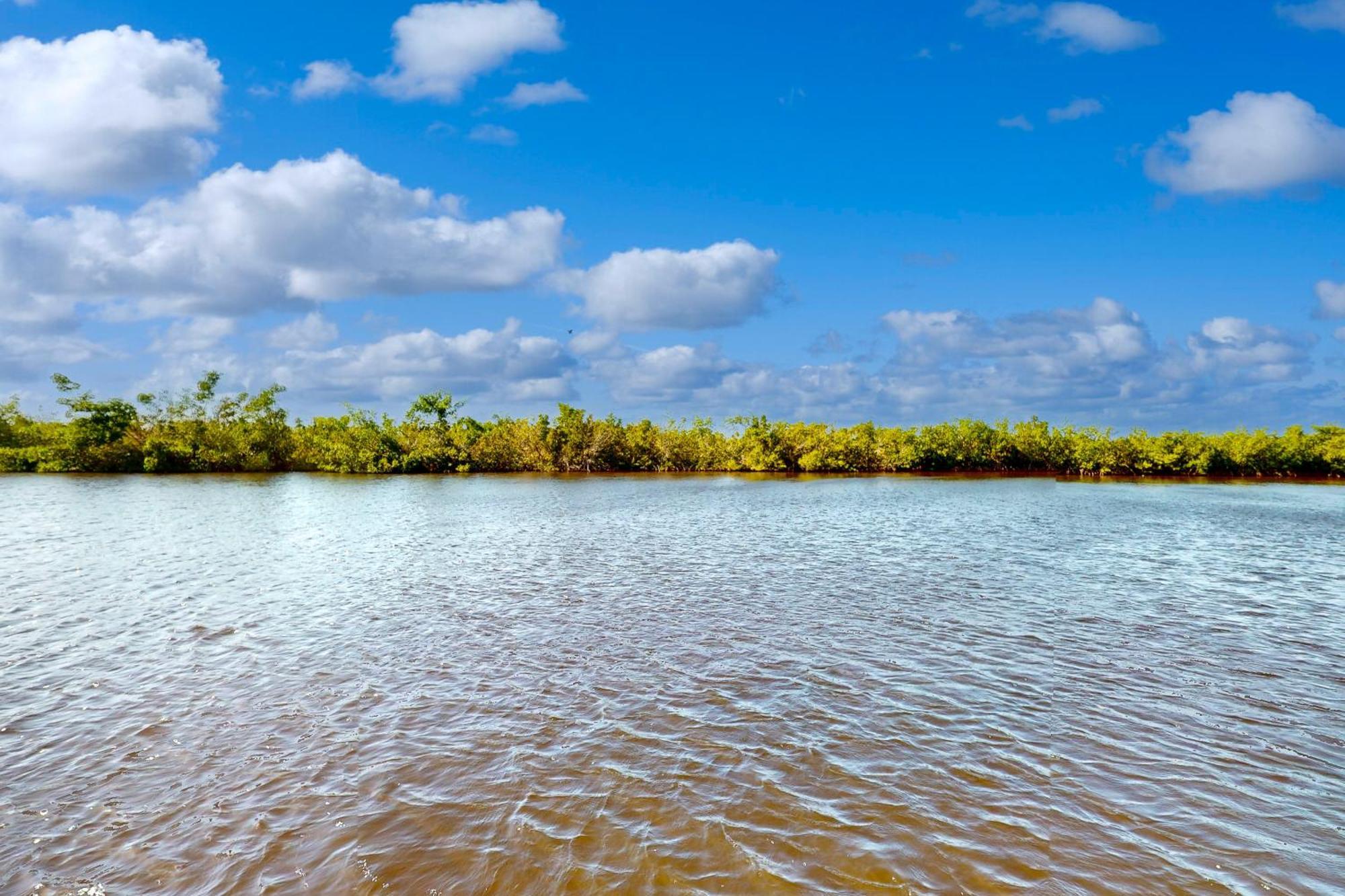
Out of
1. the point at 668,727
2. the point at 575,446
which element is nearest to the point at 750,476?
the point at 575,446

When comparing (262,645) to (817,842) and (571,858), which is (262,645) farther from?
(817,842)

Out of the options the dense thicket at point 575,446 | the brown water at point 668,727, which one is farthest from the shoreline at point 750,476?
the brown water at point 668,727

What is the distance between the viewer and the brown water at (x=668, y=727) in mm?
5816

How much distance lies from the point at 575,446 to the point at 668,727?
245ft

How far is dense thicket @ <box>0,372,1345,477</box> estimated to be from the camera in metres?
72.4

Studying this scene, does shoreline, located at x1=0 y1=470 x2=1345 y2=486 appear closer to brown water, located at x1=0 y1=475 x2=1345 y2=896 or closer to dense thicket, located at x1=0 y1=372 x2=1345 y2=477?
dense thicket, located at x1=0 y1=372 x2=1345 y2=477

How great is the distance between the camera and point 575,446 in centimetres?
8238

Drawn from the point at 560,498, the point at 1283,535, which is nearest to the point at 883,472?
the point at 560,498

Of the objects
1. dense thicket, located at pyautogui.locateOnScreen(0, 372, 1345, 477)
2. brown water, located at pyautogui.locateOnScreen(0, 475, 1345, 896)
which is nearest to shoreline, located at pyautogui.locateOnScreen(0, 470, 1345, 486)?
dense thicket, located at pyautogui.locateOnScreen(0, 372, 1345, 477)

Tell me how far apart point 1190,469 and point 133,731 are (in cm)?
9495

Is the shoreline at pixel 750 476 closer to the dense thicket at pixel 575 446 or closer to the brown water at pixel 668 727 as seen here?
the dense thicket at pixel 575 446

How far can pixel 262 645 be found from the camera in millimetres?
12039

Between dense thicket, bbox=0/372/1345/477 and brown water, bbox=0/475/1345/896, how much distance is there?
203 feet

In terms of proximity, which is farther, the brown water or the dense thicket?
the dense thicket
